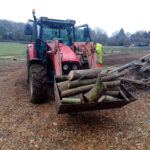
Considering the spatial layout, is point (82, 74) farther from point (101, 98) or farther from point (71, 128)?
point (71, 128)

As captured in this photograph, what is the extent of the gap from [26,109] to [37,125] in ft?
2.98

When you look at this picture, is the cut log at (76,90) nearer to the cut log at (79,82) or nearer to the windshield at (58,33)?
the cut log at (79,82)

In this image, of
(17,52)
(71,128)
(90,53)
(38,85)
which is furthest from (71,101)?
(17,52)

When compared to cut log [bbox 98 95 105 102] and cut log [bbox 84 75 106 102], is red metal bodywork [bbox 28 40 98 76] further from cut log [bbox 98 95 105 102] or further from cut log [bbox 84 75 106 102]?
cut log [bbox 98 95 105 102]

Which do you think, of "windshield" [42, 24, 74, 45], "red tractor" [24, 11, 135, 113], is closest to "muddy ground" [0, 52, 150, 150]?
"red tractor" [24, 11, 135, 113]

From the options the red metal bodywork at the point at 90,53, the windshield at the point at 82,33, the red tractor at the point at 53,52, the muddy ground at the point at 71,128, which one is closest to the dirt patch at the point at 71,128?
the muddy ground at the point at 71,128

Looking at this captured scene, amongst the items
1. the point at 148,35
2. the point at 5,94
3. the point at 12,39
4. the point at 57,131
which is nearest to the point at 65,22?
the point at 5,94

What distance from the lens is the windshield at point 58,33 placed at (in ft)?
19.2

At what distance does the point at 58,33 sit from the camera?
6082 millimetres

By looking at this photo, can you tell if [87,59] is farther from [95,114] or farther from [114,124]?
[114,124]

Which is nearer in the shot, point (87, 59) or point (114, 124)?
point (114, 124)

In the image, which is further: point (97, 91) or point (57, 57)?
point (57, 57)

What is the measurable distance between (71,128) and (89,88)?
952 mm

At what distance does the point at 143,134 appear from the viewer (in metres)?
3.35
